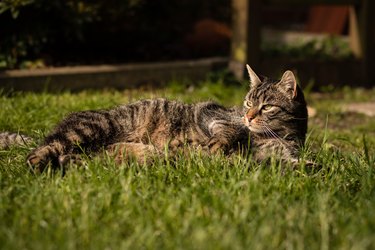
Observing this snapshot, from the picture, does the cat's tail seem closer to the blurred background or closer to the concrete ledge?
the concrete ledge

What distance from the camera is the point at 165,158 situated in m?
3.60

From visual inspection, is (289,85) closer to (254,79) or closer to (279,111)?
(279,111)

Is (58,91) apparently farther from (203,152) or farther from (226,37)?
(226,37)

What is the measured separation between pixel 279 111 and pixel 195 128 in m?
0.64

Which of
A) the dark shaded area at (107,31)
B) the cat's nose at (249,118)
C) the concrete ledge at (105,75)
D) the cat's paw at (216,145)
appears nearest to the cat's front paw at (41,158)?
the cat's paw at (216,145)

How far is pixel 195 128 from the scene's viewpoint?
4102mm

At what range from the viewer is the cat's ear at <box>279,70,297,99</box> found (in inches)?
161

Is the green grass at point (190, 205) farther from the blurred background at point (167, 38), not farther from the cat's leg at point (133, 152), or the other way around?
the blurred background at point (167, 38)

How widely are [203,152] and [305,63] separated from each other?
15.6 feet

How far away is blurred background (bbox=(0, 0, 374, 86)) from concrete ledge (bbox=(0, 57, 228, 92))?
1.26 ft

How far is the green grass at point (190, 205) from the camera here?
2502mm

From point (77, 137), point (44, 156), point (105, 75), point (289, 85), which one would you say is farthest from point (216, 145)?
point (105, 75)

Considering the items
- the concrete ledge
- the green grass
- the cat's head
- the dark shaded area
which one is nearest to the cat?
the cat's head

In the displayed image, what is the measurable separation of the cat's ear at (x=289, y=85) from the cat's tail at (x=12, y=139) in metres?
1.96
